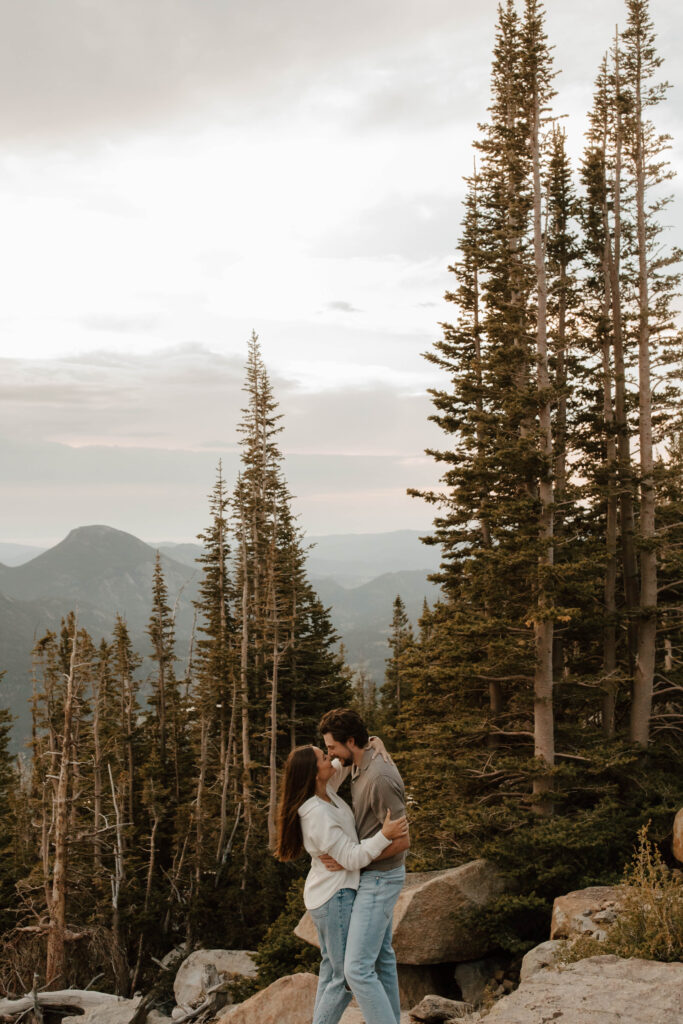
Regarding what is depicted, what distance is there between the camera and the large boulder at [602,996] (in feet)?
17.5

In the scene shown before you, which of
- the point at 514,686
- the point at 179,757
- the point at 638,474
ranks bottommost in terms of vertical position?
the point at 179,757

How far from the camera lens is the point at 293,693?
117ft

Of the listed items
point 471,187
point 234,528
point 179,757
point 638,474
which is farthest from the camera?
point 179,757

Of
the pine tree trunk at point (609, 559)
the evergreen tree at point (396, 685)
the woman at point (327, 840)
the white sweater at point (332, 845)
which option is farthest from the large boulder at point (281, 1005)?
the evergreen tree at point (396, 685)

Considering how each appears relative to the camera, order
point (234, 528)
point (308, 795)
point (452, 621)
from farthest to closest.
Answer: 1. point (234, 528)
2. point (452, 621)
3. point (308, 795)

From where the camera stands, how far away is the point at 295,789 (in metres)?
4.84

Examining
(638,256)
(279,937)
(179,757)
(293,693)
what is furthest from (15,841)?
(638,256)

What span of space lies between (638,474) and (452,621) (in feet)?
23.8

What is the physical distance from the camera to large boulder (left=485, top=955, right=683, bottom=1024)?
5.32 m

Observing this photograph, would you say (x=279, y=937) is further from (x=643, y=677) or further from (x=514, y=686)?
(x=643, y=677)

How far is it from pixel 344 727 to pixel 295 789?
0.54 metres

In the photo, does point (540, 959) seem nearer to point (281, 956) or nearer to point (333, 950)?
point (333, 950)

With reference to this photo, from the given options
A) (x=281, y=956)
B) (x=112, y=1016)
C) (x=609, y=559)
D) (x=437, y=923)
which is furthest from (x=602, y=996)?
(x=609, y=559)

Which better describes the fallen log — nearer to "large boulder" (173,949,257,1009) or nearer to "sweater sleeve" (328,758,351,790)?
"large boulder" (173,949,257,1009)
